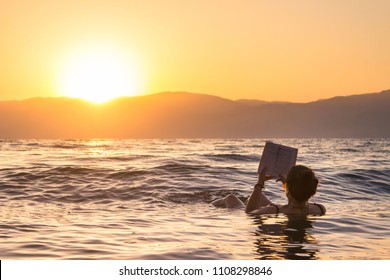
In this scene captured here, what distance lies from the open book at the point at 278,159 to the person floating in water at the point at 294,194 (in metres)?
0.13

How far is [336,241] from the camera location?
8547mm

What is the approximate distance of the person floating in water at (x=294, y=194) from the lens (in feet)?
30.3

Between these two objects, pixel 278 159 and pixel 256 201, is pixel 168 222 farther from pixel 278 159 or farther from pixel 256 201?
pixel 278 159

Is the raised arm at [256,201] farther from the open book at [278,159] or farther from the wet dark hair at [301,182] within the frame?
the wet dark hair at [301,182]

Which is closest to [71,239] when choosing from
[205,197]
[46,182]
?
[205,197]

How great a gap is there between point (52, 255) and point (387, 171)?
67.2 feet

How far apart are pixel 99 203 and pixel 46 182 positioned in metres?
4.74

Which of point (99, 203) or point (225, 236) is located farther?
point (99, 203)

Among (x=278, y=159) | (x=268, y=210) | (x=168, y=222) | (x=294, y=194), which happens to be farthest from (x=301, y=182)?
(x=168, y=222)

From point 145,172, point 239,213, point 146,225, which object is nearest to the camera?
point 146,225

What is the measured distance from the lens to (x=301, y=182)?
9242 millimetres

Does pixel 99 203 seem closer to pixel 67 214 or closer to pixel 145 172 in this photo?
pixel 67 214

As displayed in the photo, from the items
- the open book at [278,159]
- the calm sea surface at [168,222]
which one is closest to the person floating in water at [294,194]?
the open book at [278,159]
